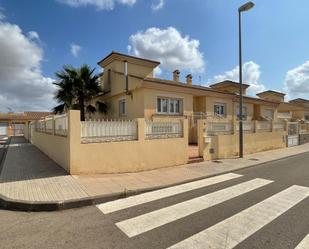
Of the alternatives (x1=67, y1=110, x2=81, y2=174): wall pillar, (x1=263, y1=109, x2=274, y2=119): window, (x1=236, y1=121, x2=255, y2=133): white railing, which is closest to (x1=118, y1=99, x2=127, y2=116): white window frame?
(x1=236, y1=121, x2=255, y2=133): white railing

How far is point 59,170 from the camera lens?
805cm

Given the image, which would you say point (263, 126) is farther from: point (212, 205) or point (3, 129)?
point (3, 129)

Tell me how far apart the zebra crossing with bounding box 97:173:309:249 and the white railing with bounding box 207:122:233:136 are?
4409 mm

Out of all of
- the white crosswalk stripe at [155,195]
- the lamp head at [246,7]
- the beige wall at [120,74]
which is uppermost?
the lamp head at [246,7]

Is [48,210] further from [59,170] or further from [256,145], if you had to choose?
[256,145]

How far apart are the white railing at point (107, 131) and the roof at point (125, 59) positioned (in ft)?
29.4

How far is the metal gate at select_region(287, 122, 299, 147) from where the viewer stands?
18172 millimetres

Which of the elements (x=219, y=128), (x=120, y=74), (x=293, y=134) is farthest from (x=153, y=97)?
(x=293, y=134)

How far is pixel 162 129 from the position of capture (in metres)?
9.23

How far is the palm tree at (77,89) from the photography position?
15.1 meters

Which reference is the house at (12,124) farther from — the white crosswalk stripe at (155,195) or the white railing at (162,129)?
the white crosswalk stripe at (155,195)

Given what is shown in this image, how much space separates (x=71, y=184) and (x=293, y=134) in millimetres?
18928

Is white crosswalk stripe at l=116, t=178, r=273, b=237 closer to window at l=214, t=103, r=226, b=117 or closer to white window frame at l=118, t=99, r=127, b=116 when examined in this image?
white window frame at l=118, t=99, r=127, b=116

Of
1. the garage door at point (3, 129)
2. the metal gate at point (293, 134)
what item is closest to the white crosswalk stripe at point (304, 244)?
the metal gate at point (293, 134)
